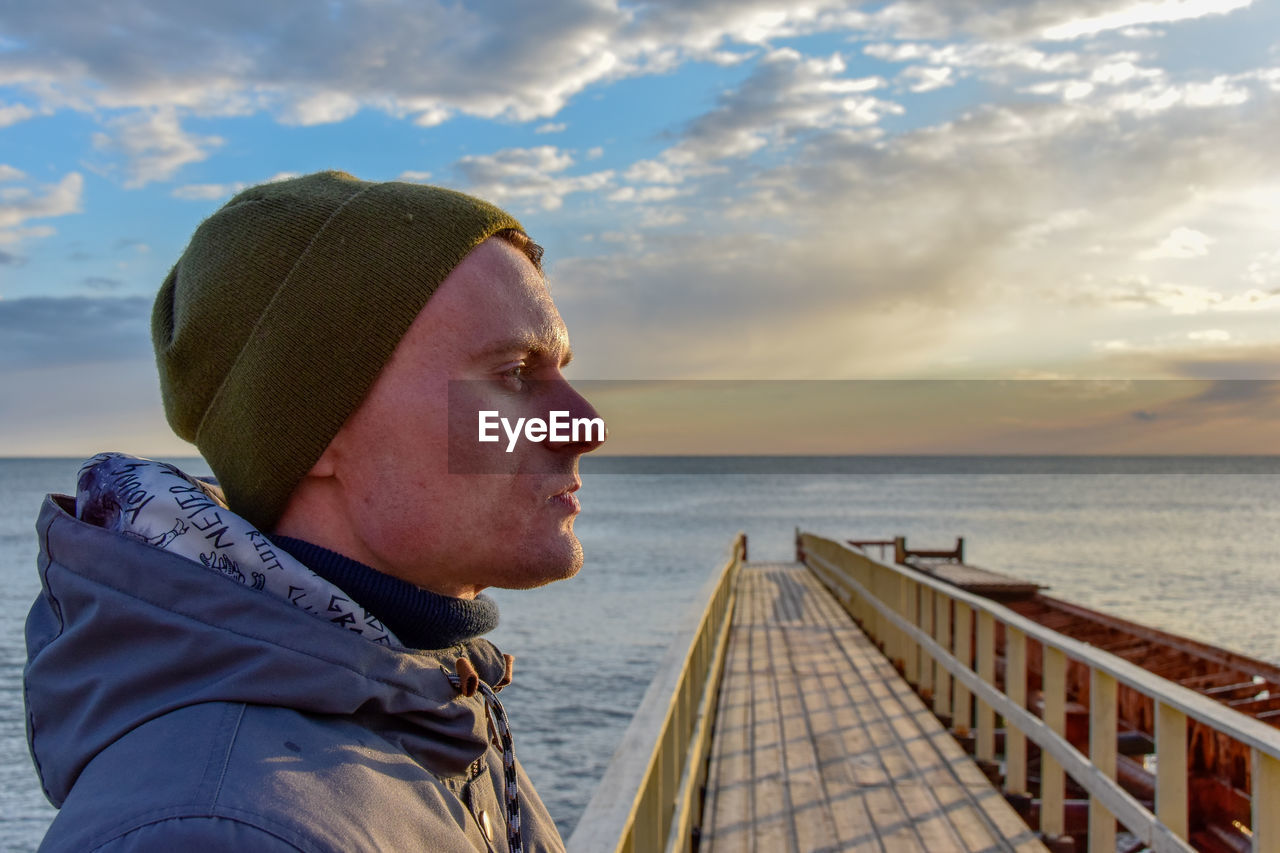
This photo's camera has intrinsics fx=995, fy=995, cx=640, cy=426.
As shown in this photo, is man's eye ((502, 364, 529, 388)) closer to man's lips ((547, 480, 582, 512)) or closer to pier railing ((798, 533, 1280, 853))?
man's lips ((547, 480, 582, 512))

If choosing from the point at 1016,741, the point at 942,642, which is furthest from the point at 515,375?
the point at 942,642

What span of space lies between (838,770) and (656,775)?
13.9 ft

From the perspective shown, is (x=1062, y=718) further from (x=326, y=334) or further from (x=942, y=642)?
(x=326, y=334)

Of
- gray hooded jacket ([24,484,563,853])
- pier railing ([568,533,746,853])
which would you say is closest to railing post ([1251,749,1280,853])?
pier railing ([568,533,746,853])

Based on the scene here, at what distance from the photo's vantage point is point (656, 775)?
340cm

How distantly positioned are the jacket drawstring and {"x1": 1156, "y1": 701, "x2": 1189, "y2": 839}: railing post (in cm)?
343

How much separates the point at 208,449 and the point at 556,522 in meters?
0.48

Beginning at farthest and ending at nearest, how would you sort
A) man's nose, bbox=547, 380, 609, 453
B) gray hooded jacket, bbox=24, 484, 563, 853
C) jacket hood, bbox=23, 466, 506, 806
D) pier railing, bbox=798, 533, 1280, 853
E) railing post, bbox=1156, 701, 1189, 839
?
railing post, bbox=1156, 701, 1189, 839 → pier railing, bbox=798, 533, 1280, 853 → man's nose, bbox=547, 380, 609, 453 → jacket hood, bbox=23, 466, 506, 806 → gray hooded jacket, bbox=24, 484, 563, 853

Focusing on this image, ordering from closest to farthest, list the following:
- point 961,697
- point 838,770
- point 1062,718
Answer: point 1062,718 → point 838,770 → point 961,697

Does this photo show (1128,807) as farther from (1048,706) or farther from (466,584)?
(466,584)

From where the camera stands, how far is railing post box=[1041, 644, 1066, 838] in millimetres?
5852

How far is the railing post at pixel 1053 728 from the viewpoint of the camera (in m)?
5.85

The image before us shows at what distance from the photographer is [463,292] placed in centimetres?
126

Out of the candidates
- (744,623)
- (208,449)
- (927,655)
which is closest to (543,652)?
(744,623)
